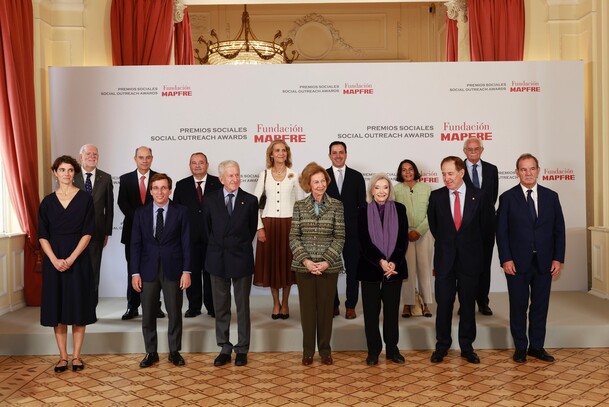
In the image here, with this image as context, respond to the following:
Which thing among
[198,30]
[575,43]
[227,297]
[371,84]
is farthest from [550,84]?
[198,30]

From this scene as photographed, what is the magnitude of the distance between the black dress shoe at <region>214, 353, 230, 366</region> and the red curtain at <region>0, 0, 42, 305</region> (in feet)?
7.05

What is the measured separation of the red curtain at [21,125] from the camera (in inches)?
235

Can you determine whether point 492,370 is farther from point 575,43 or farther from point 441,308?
point 575,43

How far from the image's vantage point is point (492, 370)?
4621 millimetres

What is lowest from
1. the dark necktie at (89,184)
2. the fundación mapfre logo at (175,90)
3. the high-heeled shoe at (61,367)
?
the high-heeled shoe at (61,367)

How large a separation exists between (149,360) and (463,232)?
2.34 metres

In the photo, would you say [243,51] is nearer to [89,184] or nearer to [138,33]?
[138,33]

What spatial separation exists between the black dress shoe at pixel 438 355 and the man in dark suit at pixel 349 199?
37.1 inches

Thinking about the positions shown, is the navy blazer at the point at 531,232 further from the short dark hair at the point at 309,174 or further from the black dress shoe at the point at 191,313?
the black dress shoe at the point at 191,313

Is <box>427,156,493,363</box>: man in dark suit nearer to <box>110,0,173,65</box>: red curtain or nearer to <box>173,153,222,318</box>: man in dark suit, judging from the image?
<box>173,153,222,318</box>: man in dark suit

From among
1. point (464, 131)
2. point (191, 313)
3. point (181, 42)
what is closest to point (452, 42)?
point (464, 131)

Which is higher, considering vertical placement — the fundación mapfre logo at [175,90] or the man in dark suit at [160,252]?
the fundación mapfre logo at [175,90]

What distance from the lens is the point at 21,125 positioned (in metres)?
6.09

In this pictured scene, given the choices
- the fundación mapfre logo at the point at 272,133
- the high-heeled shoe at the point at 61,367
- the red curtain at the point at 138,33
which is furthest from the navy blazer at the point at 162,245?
the red curtain at the point at 138,33
